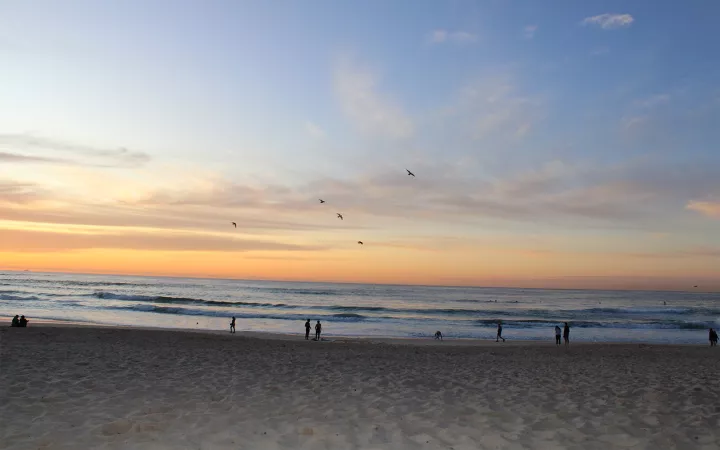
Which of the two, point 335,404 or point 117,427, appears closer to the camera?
point 117,427

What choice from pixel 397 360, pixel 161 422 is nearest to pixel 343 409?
pixel 161 422

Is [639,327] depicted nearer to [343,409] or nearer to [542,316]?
[542,316]

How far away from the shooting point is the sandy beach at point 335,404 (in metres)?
7.17

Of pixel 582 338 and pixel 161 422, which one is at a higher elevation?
pixel 161 422

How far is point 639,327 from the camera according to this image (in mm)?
48312

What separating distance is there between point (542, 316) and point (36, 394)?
200ft

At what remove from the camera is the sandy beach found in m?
7.17

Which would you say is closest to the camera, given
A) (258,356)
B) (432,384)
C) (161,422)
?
(161,422)

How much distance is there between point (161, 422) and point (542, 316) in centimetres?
6075

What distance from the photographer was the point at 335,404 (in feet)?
30.2

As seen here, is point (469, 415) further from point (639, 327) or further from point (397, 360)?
point (639, 327)

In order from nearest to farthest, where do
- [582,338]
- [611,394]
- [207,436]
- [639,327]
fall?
[207,436] < [611,394] < [582,338] < [639,327]

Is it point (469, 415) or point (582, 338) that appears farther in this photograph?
point (582, 338)

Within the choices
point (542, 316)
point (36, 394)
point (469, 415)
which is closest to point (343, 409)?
point (469, 415)
